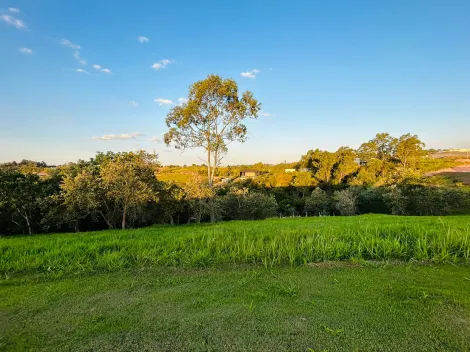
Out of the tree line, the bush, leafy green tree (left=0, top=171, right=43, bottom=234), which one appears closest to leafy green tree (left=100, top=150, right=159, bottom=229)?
the tree line

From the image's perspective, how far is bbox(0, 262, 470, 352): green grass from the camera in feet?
7.10

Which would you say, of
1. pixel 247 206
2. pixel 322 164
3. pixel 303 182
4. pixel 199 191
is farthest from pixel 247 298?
pixel 322 164

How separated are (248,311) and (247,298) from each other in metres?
0.29

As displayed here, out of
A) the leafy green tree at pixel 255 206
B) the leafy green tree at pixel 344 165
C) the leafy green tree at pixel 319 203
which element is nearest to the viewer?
the leafy green tree at pixel 255 206

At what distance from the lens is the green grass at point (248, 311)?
7.10ft

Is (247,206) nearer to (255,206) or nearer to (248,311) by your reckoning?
(255,206)

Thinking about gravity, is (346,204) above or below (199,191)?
below

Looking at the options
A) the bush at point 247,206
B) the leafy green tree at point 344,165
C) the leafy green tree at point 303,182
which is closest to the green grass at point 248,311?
the bush at point 247,206

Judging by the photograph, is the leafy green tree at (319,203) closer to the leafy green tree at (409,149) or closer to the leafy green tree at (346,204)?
the leafy green tree at (346,204)

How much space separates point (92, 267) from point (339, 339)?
3.84 meters

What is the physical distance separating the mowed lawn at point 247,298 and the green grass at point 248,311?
11 mm

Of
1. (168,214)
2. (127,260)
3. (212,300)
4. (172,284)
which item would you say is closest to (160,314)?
(212,300)

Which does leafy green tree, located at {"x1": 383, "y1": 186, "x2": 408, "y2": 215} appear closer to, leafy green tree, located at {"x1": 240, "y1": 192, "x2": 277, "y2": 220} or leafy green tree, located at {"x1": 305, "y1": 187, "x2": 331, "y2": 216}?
leafy green tree, located at {"x1": 305, "y1": 187, "x2": 331, "y2": 216}

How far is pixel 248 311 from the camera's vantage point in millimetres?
2629
